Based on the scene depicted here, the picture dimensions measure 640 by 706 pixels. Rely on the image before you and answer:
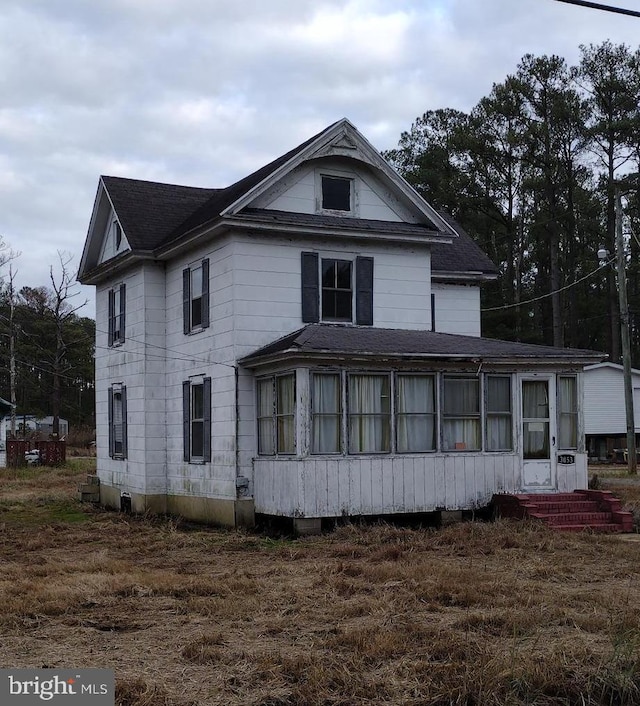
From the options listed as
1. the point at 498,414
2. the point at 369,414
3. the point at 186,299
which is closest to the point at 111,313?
the point at 186,299

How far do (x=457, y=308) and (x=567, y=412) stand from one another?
225 inches

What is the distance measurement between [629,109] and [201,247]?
33695mm

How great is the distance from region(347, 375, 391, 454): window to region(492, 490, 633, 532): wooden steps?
2549mm

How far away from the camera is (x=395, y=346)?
58.4 ft

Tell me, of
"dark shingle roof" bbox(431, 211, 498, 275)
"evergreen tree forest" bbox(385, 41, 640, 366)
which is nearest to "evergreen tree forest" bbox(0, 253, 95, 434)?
"evergreen tree forest" bbox(385, 41, 640, 366)

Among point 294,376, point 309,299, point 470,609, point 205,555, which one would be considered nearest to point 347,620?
point 470,609

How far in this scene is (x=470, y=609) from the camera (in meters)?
10.0

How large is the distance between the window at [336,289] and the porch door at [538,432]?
3531 mm

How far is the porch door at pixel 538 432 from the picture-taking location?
1875 centimetres

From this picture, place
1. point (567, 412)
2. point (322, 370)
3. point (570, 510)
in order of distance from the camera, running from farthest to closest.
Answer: point (567, 412)
point (570, 510)
point (322, 370)

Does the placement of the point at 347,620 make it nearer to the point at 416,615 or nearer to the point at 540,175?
the point at 416,615

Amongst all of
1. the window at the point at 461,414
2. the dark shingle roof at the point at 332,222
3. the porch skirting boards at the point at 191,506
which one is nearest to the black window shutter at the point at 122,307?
the porch skirting boards at the point at 191,506

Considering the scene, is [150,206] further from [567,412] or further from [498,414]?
[567,412]

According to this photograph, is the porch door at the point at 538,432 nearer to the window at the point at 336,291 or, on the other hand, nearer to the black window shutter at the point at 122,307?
the window at the point at 336,291
